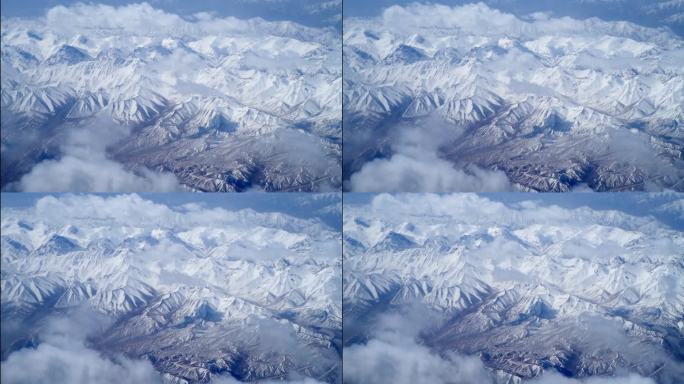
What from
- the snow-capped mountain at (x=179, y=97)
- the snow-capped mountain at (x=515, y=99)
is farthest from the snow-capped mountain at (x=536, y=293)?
the snow-capped mountain at (x=179, y=97)

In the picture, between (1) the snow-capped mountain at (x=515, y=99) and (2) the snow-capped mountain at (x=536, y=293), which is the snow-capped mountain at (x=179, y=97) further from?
(2) the snow-capped mountain at (x=536, y=293)

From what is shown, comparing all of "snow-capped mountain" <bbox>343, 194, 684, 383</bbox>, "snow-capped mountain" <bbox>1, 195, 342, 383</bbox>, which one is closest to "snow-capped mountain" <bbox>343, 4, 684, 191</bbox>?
"snow-capped mountain" <bbox>343, 194, 684, 383</bbox>

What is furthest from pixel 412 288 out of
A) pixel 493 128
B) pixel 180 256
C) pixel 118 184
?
pixel 118 184

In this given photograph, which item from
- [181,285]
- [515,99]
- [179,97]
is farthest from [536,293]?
[179,97]

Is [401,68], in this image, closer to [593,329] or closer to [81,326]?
[593,329]

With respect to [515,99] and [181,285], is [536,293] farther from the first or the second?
[181,285]

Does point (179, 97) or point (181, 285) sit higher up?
point (179, 97)
